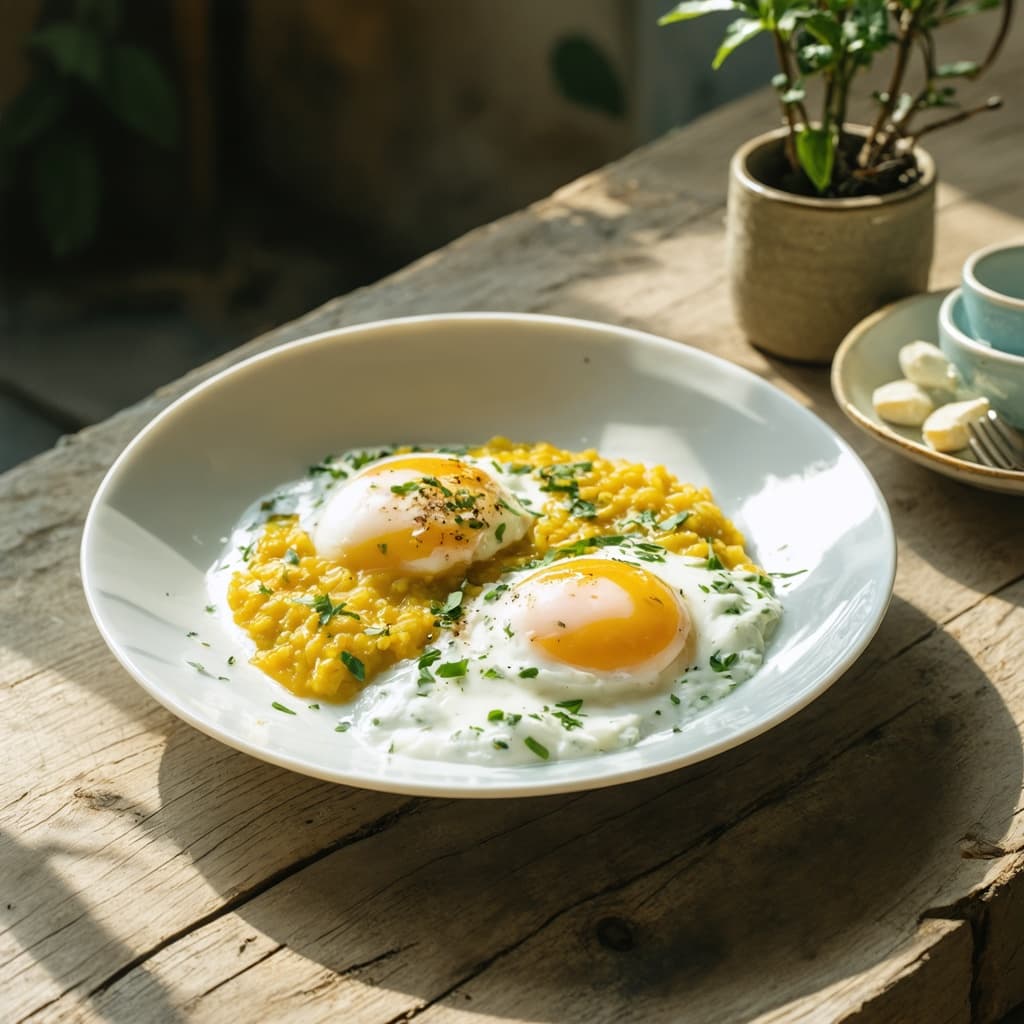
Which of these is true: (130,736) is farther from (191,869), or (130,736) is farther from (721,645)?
(721,645)

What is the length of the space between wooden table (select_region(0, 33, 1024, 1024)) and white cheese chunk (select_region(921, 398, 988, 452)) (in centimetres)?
→ 16

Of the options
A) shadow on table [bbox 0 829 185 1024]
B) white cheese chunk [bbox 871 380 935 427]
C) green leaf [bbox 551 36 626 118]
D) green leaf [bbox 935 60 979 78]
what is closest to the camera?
shadow on table [bbox 0 829 185 1024]

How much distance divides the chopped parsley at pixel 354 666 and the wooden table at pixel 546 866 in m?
0.15

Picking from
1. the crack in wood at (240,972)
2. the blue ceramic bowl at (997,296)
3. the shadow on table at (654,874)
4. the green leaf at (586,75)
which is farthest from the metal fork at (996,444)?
the green leaf at (586,75)

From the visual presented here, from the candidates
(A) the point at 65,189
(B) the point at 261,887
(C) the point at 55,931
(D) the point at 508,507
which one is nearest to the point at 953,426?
(D) the point at 508,507

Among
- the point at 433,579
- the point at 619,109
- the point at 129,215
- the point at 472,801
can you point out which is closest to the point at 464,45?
the point at 619,109

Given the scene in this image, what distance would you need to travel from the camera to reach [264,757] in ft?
4.59

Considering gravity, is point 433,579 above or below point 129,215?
above

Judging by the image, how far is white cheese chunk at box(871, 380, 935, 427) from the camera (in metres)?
2.06

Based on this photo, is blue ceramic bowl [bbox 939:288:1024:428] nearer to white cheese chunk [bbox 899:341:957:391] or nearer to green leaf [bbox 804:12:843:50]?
white cheese chunk [bbox 899:341:957:391]

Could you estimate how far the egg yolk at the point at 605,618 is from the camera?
5.18 feet

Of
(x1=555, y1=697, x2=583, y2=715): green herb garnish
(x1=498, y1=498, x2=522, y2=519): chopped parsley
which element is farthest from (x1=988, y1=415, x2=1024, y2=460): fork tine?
(x1=555, y1=697, x2=583, y2=715): green herb garnish

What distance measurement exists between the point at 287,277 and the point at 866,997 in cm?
407

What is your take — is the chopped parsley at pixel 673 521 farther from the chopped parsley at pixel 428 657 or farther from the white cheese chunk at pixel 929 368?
the white cheese chunk at pixel 929 368
